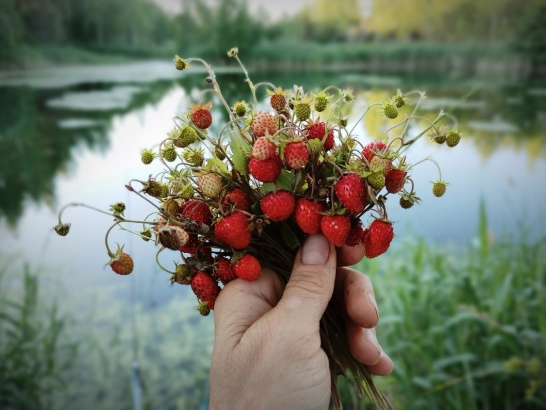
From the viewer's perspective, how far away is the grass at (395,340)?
1.70 metres

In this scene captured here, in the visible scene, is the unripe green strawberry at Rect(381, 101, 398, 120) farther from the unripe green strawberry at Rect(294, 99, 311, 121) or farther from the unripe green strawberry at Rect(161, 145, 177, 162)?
the unripe green strawberry at Rect(161, 145, 177, 162)

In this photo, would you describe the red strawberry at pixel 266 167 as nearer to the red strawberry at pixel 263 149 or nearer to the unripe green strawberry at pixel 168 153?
the red strawberry at pixel 263 149

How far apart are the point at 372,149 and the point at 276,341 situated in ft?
0.89

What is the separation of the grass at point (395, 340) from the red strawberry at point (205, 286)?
3.41 feet

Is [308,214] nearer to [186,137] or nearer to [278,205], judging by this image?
[278,205]

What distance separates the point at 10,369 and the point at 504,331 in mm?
1717

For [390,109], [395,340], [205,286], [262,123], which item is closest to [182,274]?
[205,286]

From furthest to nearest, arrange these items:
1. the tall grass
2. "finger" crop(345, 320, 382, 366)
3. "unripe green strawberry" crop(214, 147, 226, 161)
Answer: the tall grass → "finger" crop(345, 320, 382, 366) → "unripe green strawberry" crop(214, 147, 226, 161)

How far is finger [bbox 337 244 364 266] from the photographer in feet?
2.59

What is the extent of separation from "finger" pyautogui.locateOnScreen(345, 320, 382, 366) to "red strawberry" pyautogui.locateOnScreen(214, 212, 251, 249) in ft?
0.95

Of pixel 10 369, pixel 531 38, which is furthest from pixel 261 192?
pixel 531 38

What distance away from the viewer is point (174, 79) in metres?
1.75

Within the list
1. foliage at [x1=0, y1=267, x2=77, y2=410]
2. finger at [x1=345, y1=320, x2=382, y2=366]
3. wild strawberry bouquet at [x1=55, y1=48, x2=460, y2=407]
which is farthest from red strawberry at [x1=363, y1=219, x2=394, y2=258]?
foliage at [x1=0, y1=267, x2=77, y2=410]

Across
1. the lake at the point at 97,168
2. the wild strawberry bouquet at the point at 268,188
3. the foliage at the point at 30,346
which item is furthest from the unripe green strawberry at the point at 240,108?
the foliage at the point at 30,346
